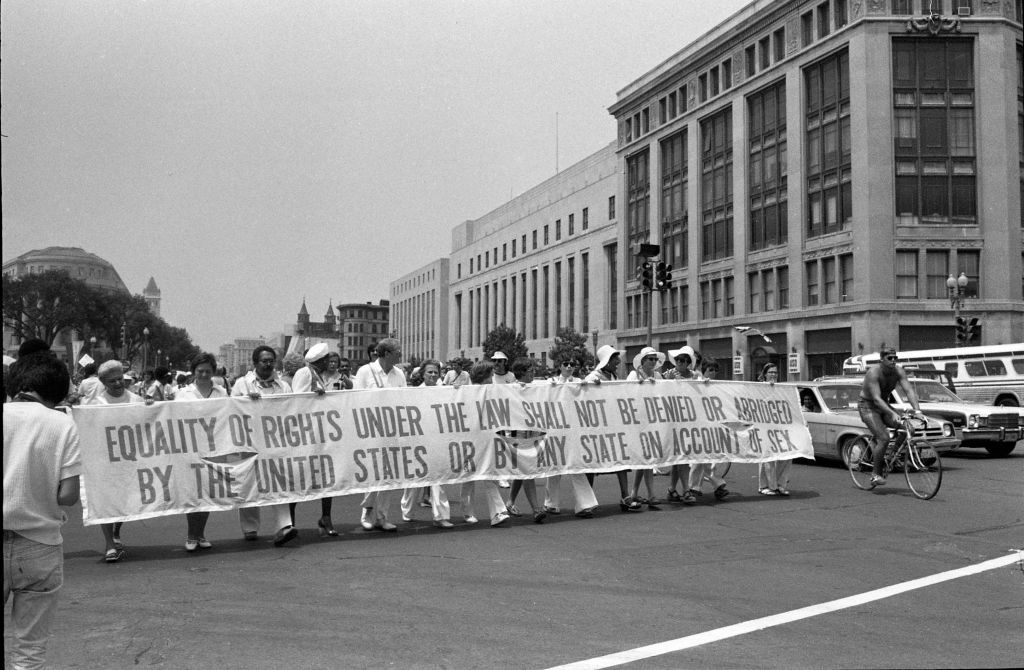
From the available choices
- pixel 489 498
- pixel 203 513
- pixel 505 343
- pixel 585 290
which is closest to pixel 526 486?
pixel 489 498

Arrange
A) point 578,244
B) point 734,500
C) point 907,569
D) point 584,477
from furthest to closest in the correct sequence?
point 578,244 < point 734,500 < point 584,477 < point 907,569

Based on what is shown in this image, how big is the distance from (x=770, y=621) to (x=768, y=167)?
162 ft

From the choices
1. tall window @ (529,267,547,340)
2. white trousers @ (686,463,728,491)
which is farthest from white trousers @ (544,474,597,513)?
tall window @ (529,267,547,340)

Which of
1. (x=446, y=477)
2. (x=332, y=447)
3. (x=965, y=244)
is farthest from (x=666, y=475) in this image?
(x=965, y=244)

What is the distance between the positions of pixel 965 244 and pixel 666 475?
35043 mm

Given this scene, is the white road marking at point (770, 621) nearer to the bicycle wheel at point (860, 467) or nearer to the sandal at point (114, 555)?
the bicycle wheel at point (860, 467)

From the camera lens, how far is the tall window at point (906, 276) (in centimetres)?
4359

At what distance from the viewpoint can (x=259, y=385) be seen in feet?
29.1

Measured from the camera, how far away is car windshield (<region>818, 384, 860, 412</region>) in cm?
1579

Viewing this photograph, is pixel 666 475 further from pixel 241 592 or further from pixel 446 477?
pixel 241 592

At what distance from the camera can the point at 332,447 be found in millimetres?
8992

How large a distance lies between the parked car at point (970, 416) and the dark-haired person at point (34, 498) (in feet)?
49.6

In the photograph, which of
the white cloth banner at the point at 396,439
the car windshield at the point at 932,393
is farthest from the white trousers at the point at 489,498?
the car windshield at the point at 932,393

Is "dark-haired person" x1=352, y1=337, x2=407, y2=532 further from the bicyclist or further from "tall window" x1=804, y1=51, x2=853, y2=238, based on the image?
"tall window" x1=804, y1=51, x2=853, y2=238
